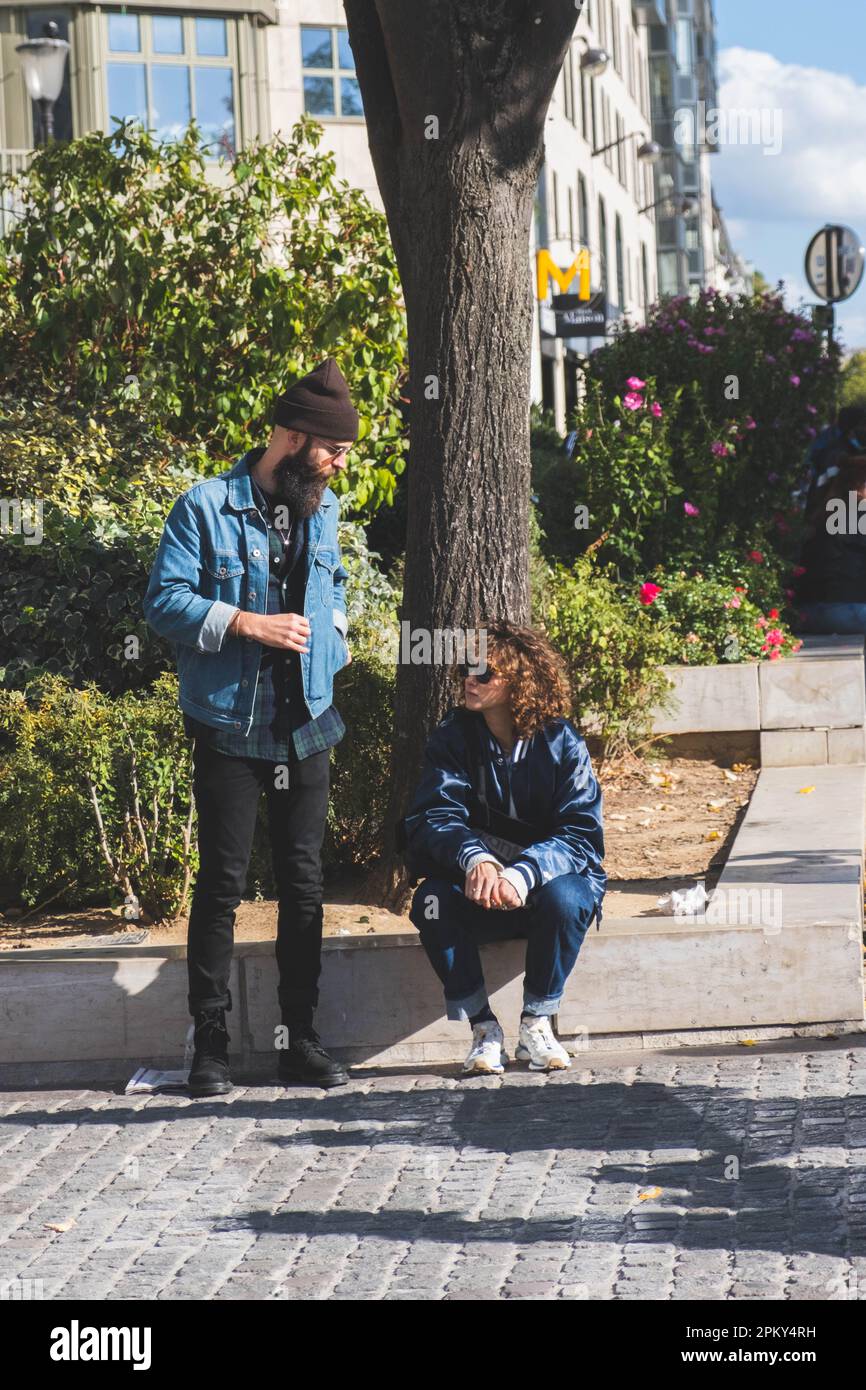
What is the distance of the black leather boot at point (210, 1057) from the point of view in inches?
214

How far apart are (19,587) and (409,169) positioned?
2.53 meters

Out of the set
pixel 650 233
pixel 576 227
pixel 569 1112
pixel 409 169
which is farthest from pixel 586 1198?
pixel 650 233

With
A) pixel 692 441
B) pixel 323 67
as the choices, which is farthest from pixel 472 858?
pixel 323 67

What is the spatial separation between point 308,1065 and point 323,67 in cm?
2375

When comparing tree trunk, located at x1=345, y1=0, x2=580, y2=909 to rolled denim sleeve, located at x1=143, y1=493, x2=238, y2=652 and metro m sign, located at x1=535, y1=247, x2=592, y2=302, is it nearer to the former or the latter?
rolled denim sleeve, located at x1=143, y1=493, x2=238, y2=652

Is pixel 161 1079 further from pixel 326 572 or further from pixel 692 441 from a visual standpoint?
pixel 692 441

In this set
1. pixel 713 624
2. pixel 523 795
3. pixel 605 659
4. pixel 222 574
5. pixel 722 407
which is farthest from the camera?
pixel 722 407

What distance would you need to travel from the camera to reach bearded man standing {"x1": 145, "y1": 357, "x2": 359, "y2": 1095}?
5.40 meters

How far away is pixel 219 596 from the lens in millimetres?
5453

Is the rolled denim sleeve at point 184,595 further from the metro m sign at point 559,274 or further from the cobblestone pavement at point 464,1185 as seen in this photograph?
the metro m sign at point 559,274

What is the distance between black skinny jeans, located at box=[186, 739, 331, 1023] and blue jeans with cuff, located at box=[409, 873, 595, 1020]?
353 mm

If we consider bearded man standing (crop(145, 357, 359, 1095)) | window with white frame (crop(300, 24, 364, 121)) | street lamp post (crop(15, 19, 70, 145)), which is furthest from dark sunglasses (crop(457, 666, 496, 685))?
window with white frame (crop(300, 24, 364, 121))

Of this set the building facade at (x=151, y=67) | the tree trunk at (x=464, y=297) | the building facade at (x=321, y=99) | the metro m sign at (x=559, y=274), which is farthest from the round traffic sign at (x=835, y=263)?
the tree trunk at (x=464, y=297)
